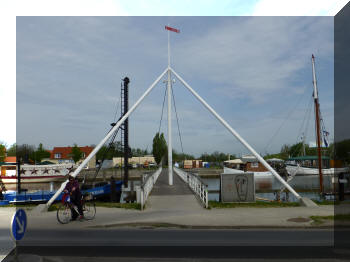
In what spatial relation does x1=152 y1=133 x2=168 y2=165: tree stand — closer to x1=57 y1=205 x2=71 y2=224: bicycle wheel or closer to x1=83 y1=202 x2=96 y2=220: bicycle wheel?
x1=83 y1=202 x2=96 y2=220: bicycle wheel

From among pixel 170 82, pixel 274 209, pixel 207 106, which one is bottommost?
pixel 274 209

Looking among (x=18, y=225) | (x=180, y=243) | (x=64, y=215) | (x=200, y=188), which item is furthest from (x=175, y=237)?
(x=200, y=188)

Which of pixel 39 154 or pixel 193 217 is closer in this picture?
pixel 193 217

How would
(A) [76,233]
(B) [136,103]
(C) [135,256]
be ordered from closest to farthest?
(C) [135,256]
(A) [76,233]
(B) [136,103]

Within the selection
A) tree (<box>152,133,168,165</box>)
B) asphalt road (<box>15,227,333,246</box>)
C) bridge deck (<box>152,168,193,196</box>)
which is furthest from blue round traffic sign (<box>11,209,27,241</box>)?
tree (<box>152,133,168,165</box>)

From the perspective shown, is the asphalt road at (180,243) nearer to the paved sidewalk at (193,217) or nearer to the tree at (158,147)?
the paved sidewalk at (193,217)

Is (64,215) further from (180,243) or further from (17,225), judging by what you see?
(17,225)

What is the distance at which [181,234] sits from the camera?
933cm

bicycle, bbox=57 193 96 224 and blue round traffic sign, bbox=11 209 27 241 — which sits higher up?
blue round traffic sign, bbox=11 209 27 241

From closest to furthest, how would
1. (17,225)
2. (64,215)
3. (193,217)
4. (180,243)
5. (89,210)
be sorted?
(17,225) → (180,243) → (64,215) → (193,217) → (89,210)

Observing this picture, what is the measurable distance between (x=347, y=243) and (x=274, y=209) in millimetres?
5383

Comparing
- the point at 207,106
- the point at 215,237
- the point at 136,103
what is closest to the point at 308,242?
the point at 215,237

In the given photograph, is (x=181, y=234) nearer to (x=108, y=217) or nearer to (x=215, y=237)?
(x=215, y=237)

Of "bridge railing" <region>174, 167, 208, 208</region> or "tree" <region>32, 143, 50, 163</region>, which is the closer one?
"bridge railing" <region>174, 167, 208, 208</region>
